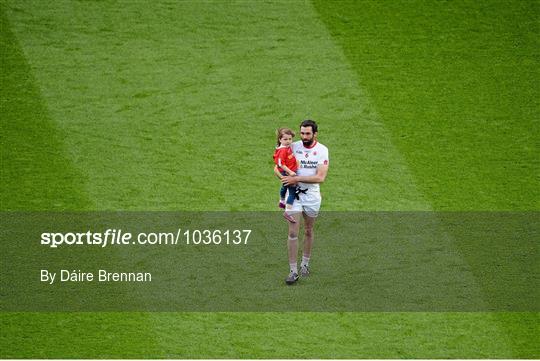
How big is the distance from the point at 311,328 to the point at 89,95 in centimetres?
572

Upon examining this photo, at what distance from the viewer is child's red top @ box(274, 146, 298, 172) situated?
10.3 meters

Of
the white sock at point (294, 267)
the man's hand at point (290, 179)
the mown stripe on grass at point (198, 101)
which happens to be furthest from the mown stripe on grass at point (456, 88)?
the man's hand at point (290, 179)

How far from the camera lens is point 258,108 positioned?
46.7ft

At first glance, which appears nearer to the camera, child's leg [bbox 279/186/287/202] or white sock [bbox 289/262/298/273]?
child's leg [bbox 279/186/287/202]

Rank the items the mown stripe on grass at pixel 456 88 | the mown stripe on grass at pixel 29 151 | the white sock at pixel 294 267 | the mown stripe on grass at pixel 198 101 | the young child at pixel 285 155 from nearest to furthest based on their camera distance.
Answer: the young child at pixel 285 155
the white sock at pixel 294 267
the mown stripe on grass at pixel 29 151
the mown stripe on grass at pixel 198 101
the mown stripe on grass at pixel 456 88

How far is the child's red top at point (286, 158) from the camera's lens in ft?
33.7

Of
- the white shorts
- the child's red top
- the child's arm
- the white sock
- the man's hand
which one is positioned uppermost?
the child's red top

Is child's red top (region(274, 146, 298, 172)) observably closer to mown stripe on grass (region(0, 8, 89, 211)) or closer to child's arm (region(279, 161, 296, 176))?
child's arm (region(279, 161, 296, 176))

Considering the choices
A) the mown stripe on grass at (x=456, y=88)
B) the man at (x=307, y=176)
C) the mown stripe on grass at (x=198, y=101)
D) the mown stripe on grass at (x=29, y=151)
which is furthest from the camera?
the mown stripe on grass at (x=456, y=88)

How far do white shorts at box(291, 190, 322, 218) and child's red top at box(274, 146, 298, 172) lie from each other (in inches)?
11.6

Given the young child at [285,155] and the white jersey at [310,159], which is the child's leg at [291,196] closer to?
the young child at [285,155]

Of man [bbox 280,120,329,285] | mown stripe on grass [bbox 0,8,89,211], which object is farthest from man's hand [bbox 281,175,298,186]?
mown stripe on grass [bbox 0,8,89,211]

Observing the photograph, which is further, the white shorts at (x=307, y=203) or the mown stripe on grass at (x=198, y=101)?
the mown stripe on grass at (x=198, y=101)

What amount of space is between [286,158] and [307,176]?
268 millimetres
